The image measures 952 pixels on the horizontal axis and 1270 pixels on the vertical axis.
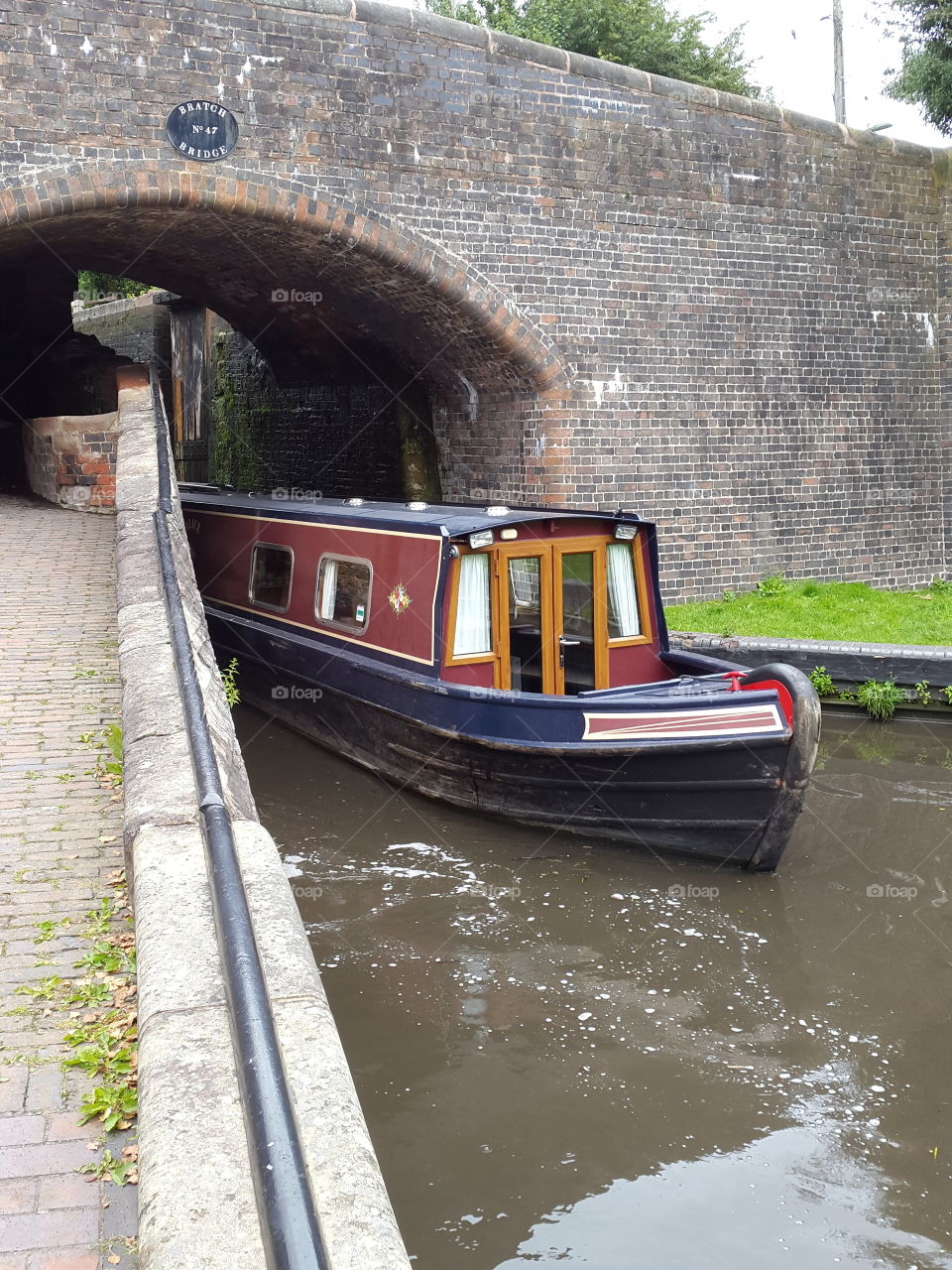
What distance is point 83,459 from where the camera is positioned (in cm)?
873

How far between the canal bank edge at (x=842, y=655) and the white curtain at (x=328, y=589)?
3.01m

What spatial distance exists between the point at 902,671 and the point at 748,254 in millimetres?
4517

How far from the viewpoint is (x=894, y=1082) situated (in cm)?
423

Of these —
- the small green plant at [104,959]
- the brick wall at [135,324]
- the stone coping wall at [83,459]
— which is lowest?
the small green plant at [104,959]

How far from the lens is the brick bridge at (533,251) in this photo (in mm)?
8445

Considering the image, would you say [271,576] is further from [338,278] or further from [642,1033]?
[642,1033]

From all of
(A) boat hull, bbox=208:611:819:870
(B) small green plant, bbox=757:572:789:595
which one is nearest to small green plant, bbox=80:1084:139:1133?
(A) boat hull, bbox=208:611:819:870

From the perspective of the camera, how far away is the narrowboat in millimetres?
5887

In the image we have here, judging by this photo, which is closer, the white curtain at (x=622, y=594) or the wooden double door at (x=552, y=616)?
the wooden double door at (x=552, y=616)

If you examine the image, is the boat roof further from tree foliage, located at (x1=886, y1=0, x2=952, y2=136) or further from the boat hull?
tree foliage, located at (x1=886, y1=0, x2=952, y2=136)

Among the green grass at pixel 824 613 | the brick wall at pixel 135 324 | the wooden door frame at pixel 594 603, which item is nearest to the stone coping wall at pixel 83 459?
the wooden door frame at pixel 594 603

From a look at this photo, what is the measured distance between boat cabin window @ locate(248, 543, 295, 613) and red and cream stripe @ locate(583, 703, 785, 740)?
3.28 m

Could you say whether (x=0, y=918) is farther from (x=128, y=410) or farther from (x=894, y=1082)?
(x=128, y=410)

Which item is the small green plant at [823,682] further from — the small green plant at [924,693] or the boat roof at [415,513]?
the boat roof at [415,513]
